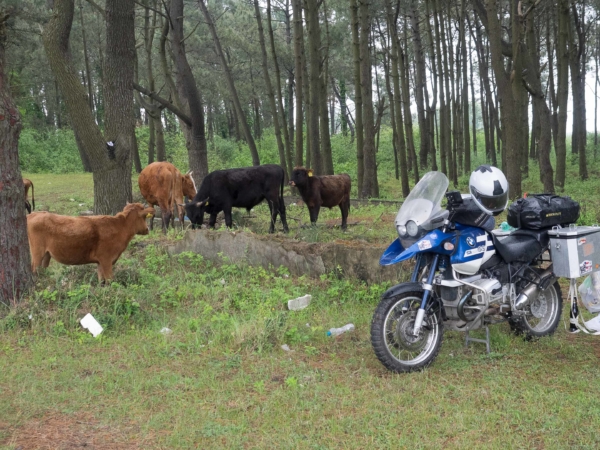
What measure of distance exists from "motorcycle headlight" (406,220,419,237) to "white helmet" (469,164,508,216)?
0.58 meters

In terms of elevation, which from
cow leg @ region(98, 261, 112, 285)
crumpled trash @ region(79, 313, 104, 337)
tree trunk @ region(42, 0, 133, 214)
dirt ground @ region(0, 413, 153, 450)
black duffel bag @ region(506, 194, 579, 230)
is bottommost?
dirt ground @ region(0, 413, 153, 450)

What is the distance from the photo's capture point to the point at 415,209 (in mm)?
4930

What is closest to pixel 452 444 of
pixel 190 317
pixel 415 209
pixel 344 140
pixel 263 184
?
pixel 415 209

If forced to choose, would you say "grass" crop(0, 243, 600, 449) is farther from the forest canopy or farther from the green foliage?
the green foliage

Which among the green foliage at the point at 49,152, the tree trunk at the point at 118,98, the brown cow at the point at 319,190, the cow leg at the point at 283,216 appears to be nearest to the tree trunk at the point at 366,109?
the brown cow at the point at 319,190

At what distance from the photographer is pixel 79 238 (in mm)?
6492

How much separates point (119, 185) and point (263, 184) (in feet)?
9.19

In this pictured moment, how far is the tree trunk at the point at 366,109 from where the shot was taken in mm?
14812

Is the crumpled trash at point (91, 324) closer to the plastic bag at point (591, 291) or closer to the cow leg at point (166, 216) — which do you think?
the plastic bag at point (591, 291)

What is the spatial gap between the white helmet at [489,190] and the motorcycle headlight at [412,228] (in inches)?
22.9

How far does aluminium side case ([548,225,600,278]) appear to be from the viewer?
505 centimetres

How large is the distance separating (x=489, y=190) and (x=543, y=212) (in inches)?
24.9

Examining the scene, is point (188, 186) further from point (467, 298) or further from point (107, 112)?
point (467, 298)

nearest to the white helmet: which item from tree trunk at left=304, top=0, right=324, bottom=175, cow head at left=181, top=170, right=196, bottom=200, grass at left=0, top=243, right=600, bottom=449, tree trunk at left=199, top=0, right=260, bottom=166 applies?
grass at left=0, top=243, right=600, bottom=449
